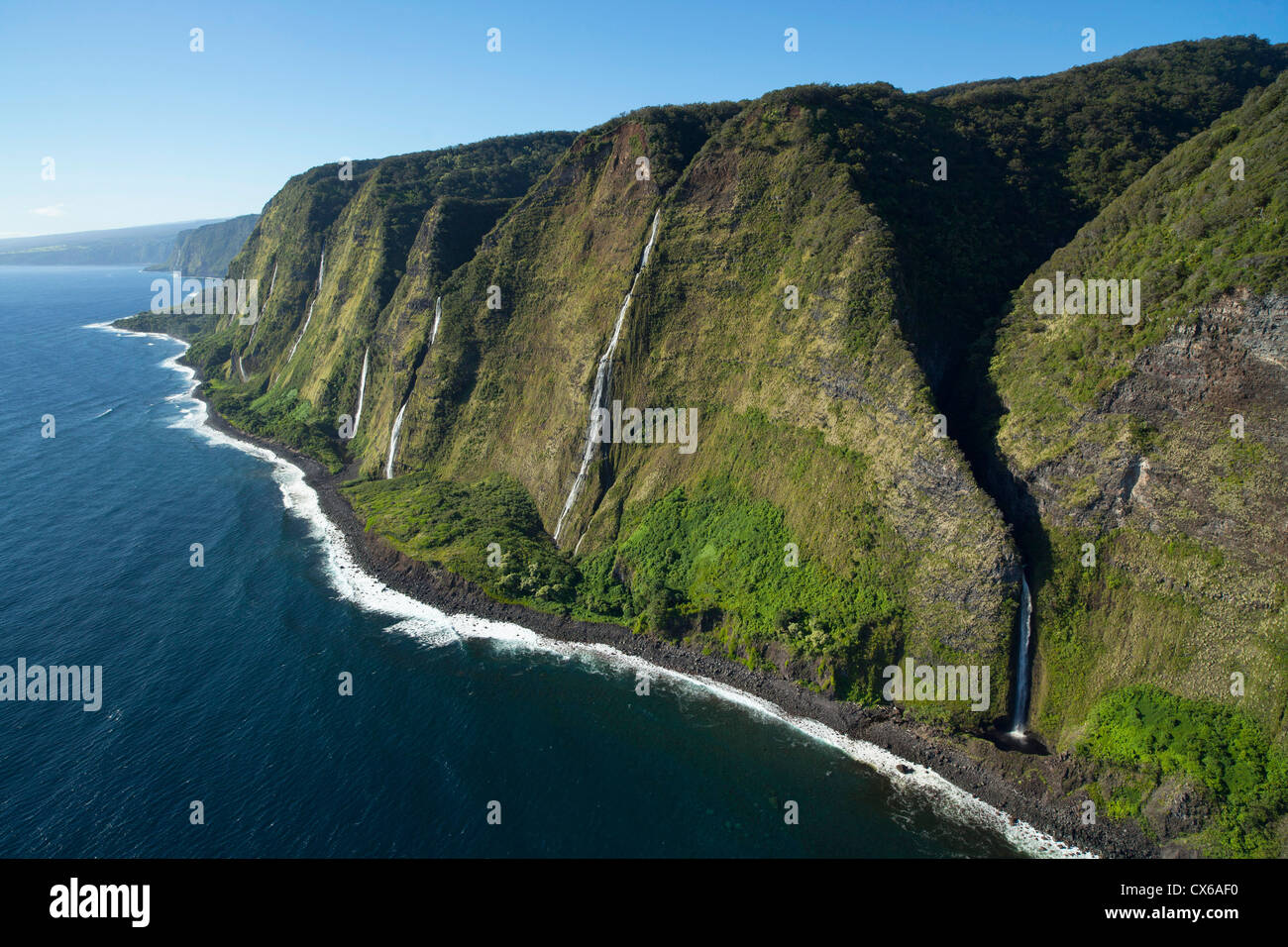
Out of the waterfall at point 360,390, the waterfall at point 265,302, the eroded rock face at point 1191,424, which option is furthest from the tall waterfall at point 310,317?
the eroded rock face at point 1191,424

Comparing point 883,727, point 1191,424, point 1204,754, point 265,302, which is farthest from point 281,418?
point 1204,754

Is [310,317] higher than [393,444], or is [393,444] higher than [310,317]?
[310,317]

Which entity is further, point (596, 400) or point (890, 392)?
point (596, 400)

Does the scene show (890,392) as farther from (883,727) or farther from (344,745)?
(344,745)

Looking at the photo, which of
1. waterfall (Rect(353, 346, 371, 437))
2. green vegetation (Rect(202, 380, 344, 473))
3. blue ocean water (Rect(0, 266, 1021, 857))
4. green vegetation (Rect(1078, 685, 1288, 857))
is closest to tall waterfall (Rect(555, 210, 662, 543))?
blue ocean water (Rect(0, 266, 1021, 857))

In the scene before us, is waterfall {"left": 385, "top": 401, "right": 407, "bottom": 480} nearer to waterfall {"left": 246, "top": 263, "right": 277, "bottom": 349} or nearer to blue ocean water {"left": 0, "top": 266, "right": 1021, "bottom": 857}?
blue ocean water {"left": 0, "top": 266, "right": 1021, "bottom": 857}

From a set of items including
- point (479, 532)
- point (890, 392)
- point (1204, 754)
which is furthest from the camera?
point (479, 532)
